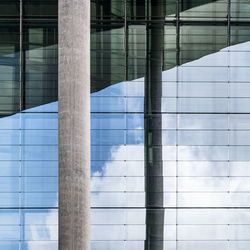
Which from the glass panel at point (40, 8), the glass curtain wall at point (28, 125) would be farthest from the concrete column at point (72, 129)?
the glass panel at point (40, 8)

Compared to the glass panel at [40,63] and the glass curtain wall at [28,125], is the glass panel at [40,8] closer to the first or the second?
the glass curtain wall at [28,125]

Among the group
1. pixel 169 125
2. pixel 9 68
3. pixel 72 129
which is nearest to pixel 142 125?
pixel 169 125

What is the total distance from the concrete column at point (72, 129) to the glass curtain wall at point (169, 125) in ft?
21.4

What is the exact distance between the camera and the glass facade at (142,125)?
16969 mm

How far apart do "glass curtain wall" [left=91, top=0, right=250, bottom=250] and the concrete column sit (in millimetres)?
6528

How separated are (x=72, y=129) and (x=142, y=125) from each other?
274 inches

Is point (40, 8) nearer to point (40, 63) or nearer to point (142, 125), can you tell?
point (40, 63)

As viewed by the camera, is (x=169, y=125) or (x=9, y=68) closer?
(x=169, y=125)

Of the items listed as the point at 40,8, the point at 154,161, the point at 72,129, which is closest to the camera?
the point at 72,129

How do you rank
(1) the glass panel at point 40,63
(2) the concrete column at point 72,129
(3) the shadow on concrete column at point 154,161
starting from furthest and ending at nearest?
(1) the glass panel at point 40,63 → (3) the shadow on concrete column at point 154,161 → (2) the concrete column at point 72,129

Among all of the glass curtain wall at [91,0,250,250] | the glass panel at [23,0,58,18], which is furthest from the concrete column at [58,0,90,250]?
the glass panel at [23,0,58,18]

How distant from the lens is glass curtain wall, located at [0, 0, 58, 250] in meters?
17.0

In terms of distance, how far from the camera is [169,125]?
1706 cm

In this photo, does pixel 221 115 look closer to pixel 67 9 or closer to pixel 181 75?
pixel 181 75
